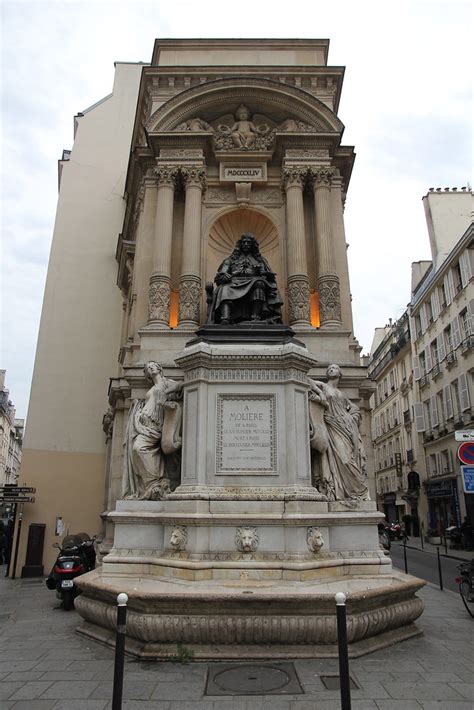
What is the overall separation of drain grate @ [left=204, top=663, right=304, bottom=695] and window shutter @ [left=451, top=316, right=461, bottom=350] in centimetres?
2806

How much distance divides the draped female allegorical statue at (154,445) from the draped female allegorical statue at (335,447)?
237 cm

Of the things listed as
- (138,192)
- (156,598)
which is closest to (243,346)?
(156,598)

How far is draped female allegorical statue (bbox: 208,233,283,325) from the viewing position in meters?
10.8

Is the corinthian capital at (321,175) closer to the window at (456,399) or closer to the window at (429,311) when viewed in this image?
the window at (456,399)

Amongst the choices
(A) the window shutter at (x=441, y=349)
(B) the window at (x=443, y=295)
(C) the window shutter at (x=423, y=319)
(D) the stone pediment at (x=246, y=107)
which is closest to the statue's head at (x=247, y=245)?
(D) the stone pediment at (x=246, y=107)

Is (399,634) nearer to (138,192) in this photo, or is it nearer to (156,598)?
(156,598)

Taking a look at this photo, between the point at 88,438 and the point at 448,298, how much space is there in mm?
23653

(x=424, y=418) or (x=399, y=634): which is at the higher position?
(x=424, y=418)

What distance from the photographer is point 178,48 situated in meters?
17.0

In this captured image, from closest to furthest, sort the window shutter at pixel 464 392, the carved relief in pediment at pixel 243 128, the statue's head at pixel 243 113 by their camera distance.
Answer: the carved relief in pediment at pixel 243 128
the statue's head at pixel 243 113
the window shutter at pixel 464 392

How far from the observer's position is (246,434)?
27.1 ft

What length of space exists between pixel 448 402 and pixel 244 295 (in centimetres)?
2477

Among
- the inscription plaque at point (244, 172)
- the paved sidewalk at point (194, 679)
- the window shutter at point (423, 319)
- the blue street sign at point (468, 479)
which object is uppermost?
the window shutter at point (423, 319)

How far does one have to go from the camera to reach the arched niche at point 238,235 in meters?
15.0
